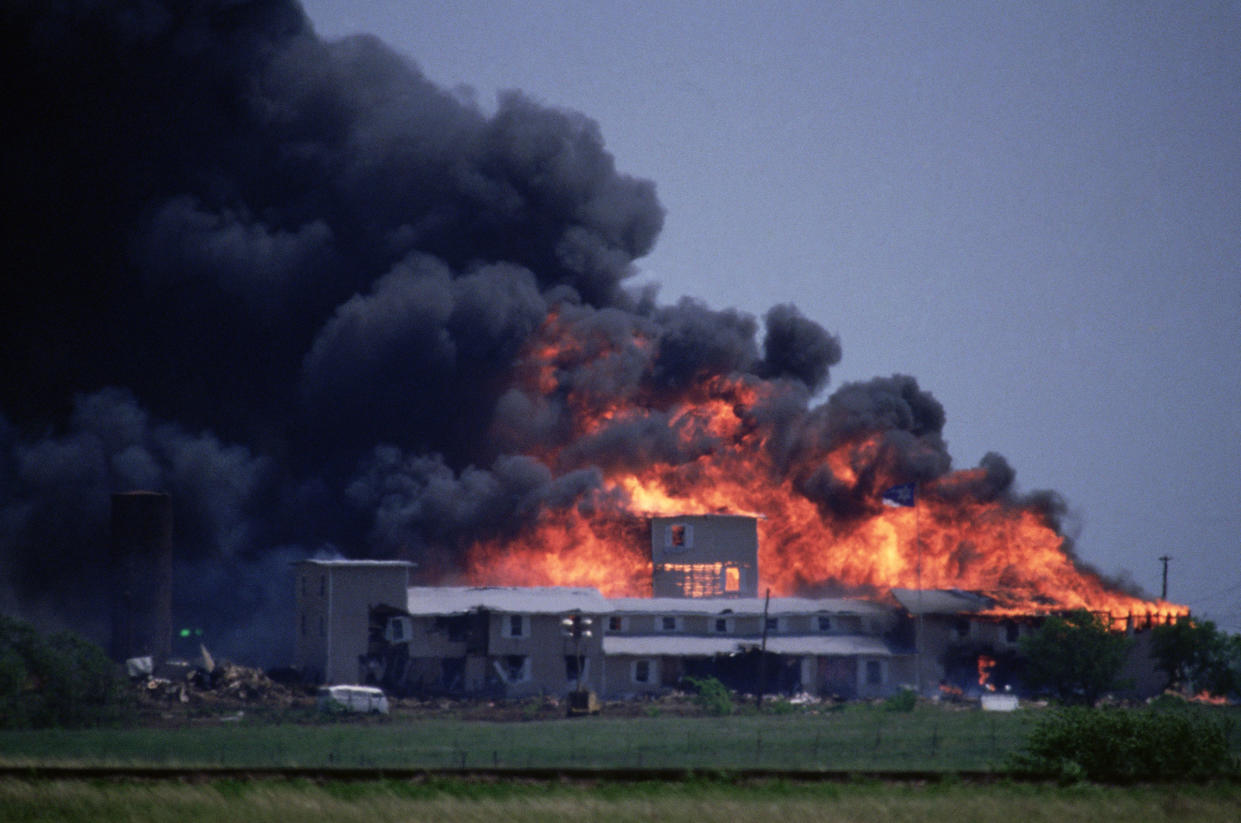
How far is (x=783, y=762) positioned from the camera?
43.2 metres

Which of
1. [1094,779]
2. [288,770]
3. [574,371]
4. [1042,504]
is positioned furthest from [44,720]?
[1042,504]

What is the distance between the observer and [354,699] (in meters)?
69.6

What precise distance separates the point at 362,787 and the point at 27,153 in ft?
311

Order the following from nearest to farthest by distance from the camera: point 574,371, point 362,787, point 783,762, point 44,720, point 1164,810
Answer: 1. point 1164,810
2. point 362,787
3. point 783,762
4. point 44,720
5. point 574,371

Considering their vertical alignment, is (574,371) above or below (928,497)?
above

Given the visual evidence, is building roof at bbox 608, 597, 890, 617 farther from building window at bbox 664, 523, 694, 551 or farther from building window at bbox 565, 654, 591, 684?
building window at bbox 664, 523, 694, 551

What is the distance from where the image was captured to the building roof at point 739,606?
87312 mm

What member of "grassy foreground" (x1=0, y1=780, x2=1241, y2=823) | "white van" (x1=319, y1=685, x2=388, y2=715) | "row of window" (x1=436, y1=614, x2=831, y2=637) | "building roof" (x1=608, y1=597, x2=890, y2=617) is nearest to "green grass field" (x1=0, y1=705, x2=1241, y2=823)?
"grassy foreground" (x1=0, y1=780, x2=1241, y2=823)

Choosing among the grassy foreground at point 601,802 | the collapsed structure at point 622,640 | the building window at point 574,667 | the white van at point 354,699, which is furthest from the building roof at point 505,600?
the grassy foreground at point 601,802

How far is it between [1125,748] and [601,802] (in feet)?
40.5

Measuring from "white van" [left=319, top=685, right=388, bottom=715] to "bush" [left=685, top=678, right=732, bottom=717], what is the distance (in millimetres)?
15012

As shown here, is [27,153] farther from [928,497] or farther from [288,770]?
[288,770]

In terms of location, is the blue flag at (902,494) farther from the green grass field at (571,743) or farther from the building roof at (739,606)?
the green grass field at (571,743)

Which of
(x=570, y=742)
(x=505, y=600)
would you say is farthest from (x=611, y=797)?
(x=505, y=600)
